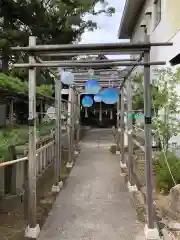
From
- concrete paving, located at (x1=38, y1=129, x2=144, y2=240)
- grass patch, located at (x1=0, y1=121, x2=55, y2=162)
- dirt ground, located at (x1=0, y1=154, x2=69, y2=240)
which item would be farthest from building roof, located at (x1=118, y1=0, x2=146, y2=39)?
dirt ground, located at (x1=0, y1=154, x2=69, y2=240)

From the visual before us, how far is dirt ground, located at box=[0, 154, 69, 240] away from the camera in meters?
4.13

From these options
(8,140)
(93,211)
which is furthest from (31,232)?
(8,140)

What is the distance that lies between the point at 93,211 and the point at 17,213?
1.21 m

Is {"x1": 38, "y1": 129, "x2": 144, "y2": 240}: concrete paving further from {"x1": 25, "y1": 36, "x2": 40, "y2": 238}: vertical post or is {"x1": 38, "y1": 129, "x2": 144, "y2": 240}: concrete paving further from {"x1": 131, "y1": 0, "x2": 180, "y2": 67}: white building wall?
{"x1": 131, "y1": 0, "x2": 180, "y2": 67}: white building wall

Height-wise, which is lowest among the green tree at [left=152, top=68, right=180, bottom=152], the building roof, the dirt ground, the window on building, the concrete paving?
the concrete paving

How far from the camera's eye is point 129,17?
48.4 ft

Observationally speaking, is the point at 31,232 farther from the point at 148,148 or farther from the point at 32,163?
the point at 148,148

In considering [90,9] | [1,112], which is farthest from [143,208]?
[90,9]

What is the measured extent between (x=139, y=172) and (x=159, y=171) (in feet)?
5.01

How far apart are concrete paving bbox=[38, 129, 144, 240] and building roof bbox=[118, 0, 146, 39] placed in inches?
306

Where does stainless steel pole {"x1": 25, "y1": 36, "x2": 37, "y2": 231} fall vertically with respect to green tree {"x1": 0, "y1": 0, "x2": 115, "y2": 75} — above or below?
below

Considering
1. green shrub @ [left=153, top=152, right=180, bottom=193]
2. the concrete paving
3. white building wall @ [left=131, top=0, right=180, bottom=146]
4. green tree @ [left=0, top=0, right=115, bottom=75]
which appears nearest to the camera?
the concrete paving

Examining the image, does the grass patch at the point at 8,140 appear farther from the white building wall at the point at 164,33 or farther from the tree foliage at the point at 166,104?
the white building wall at the point at 164,33

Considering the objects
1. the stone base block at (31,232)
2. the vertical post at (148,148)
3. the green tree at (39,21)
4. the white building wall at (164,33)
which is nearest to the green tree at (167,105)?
the white building wall at (164,33)
